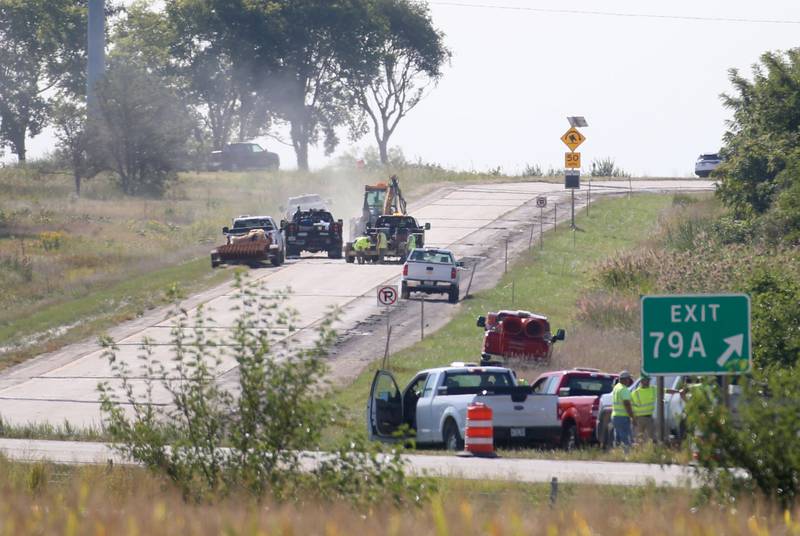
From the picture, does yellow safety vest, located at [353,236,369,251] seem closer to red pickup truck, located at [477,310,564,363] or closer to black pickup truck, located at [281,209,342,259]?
black pickup truck, located at [281,209,342,259]

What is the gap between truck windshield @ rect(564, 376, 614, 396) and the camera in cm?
2306

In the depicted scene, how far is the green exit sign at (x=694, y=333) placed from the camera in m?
15.2

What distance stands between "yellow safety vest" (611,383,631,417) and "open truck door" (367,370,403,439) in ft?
10.9

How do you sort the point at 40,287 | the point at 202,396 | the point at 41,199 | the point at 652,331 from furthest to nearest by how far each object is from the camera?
the point at 41,199 < the point at 40,287 < the point at 652,331 < the point at 202,396

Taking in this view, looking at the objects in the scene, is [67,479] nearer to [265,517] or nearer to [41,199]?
[265,517]

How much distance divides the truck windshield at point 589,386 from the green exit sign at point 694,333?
7.70m

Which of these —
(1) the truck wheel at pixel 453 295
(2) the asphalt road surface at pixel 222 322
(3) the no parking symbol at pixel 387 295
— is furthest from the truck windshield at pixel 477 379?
(1) the truck wheel at pixel 453 295

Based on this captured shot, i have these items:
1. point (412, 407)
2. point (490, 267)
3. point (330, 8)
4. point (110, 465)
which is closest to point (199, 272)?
point (490, 267)

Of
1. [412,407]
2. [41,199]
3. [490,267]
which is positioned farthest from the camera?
[41,199]

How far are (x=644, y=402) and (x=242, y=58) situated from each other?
83.4 m

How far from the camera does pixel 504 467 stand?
18.5 meters

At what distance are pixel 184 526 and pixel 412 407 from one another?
14.3 m

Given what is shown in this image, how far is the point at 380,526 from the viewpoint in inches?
347

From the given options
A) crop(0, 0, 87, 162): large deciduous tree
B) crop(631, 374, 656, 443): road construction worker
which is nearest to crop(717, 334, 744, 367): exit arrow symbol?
crop(631, 374, 656, 443): road construction worker
